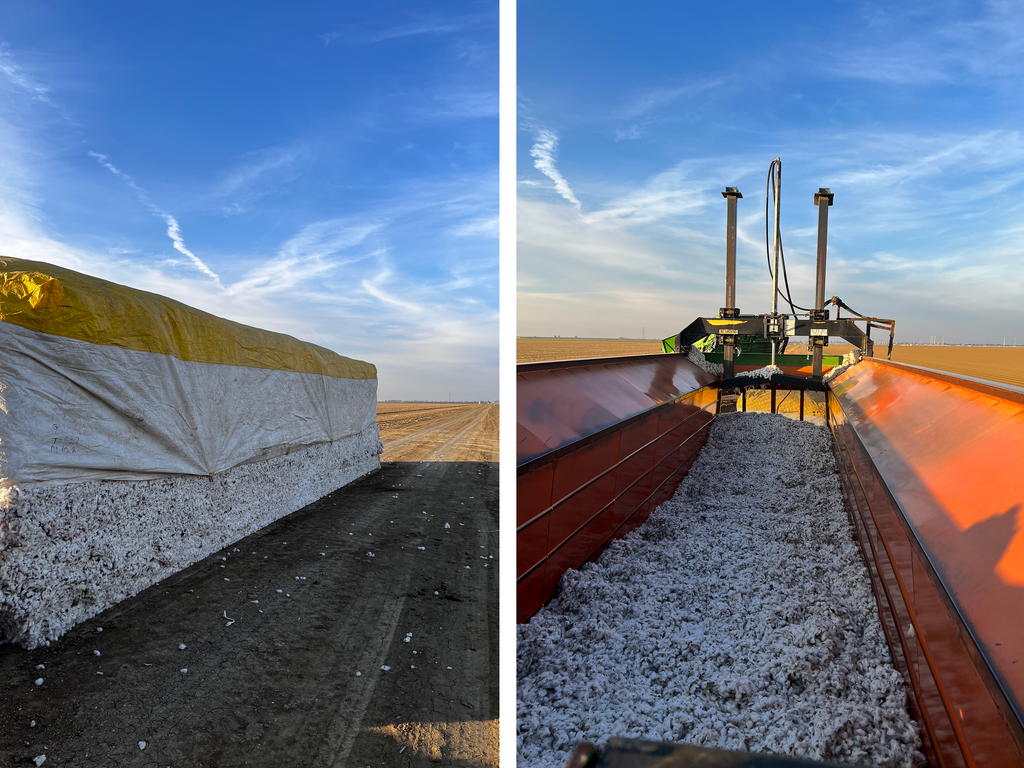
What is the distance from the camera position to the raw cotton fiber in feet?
7.65

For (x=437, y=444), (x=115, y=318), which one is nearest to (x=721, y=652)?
(x=115, y=318)

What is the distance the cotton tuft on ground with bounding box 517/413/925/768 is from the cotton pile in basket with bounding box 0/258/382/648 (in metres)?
2.30

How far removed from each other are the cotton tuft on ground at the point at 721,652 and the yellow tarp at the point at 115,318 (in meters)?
2.57

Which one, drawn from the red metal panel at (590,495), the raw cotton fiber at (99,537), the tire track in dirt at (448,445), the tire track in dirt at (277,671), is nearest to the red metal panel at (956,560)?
the red metal panel at (590,495)

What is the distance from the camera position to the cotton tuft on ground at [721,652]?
113 cm

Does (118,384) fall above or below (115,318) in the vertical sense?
below

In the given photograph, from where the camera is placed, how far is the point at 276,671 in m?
2.23

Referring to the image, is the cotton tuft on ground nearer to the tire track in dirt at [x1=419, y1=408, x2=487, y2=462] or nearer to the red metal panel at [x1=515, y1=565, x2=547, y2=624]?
the red metal panel at [x1=515, y1=565, x2=547, y2=624]

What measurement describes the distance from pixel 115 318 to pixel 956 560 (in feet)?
11.3

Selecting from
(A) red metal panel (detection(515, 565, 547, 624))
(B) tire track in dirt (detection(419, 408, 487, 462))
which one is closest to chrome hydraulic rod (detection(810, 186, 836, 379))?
(A) red metal panel (detection(515, 565, 547, 624))

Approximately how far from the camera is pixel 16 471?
7.79 feet

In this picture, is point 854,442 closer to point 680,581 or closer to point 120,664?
point 680,581

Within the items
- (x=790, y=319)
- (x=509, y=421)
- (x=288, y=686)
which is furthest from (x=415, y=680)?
(x=790, y=319)

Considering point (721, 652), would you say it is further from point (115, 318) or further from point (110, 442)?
point (115, 318)
